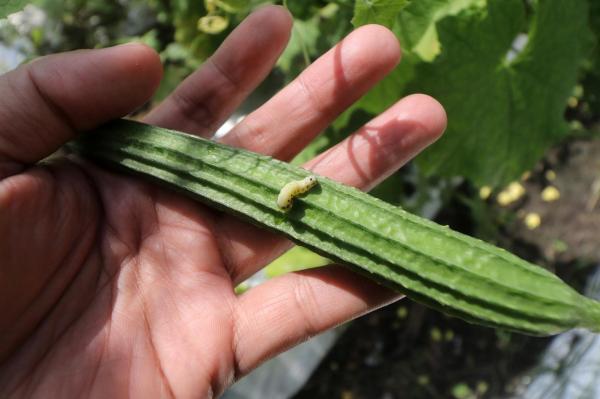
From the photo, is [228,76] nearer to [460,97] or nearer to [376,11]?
[376,11]

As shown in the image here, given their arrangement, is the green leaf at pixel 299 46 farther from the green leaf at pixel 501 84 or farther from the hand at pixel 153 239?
the green leaf at pixel 501 84

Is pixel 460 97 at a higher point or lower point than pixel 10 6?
lower

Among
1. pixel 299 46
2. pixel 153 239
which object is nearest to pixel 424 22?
pixel 299 46

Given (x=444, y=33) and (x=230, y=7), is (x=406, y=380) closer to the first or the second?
(x=444, y=33)

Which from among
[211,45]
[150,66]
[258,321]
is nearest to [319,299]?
[258,321]

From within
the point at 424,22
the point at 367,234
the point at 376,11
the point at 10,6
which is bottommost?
the point at 367,234

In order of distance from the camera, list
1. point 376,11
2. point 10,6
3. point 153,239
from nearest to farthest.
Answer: point 10,6 → point 376,11 → point 153,239
